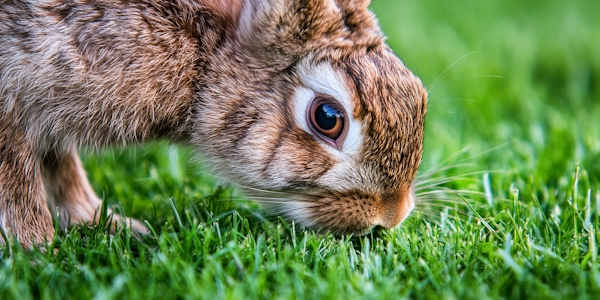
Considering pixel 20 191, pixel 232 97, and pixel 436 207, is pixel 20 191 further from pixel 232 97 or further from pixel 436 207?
pixel 436 207

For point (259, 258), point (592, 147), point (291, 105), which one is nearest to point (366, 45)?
point (291, 105)

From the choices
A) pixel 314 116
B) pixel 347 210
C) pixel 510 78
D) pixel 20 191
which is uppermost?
pixel 510 78

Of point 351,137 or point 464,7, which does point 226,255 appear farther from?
point 464,7

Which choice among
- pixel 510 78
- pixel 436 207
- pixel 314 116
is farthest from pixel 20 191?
pixel 510 78

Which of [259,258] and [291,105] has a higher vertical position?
[291,105]

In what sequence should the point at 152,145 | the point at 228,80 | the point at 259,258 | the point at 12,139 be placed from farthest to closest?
the point at 152,145
the point at 228,80
the point at 12,139
the point at 259,258

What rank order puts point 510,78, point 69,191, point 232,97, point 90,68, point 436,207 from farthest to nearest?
point 510,78 → point 436,207 → point 69,191 → point 232,97 → point 90,68

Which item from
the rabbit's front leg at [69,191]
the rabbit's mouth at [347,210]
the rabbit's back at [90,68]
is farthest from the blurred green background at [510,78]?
the rabbit's front leg at [69,191]
